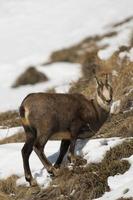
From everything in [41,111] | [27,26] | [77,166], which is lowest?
[27,26]

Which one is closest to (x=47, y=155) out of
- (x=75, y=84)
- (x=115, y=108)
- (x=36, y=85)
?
(x=115, y=108)

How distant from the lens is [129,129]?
11.5m

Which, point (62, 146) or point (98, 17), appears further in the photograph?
point (98, 17)

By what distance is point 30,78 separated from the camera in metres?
23.0

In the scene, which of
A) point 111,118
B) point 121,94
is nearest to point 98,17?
point 121,94

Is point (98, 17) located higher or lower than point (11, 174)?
lower

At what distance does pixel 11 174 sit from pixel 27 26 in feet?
63.1

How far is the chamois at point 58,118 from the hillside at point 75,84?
31 cm

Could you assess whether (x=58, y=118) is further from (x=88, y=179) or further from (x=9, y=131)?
(x=9, y=131)

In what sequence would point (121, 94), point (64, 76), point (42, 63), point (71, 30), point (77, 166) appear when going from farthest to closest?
point (71, 30) → point (42, 63) → point (64, 76) → point (121, 94) → point (77, 166)

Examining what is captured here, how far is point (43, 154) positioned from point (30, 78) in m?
12.6

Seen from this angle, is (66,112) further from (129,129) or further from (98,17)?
(98,17)

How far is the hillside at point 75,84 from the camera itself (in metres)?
9.84

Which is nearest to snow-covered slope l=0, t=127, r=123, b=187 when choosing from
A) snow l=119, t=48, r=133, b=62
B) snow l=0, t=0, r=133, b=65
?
snow l=119, t=48, r=133, b=62
